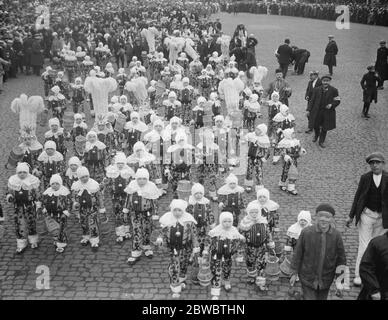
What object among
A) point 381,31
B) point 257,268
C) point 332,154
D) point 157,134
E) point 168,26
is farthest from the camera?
point 381,31

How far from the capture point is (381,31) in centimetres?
3822

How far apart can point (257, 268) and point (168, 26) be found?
91.7 ft

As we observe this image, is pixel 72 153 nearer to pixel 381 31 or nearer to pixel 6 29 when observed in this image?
pixel 6 29

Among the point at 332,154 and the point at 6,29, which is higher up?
the point at 6,29

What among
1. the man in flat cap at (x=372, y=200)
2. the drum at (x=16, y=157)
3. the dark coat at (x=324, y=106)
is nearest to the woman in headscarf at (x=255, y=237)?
the man in flat cap at (x=372, y=200)

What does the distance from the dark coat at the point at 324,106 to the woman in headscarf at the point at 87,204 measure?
25.2ft

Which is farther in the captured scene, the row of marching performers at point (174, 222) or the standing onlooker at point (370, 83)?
the standing onlooker at point (370, 83)

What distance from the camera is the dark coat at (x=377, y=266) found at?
18.9ft

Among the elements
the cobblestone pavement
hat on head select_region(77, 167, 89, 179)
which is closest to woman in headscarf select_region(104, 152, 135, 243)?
the cobblestone pavement

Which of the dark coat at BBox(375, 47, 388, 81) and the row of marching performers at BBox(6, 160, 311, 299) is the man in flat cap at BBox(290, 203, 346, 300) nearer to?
A: the row of marching performers at BBox(6, 160, 311, 299)

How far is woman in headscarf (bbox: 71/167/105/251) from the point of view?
367 inches

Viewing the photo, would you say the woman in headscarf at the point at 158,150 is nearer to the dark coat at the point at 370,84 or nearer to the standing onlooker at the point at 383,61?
the dark coat at the point at 370,84

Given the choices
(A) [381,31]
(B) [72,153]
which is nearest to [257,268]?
(B) [72,153]

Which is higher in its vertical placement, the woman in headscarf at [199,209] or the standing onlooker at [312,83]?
the standing onlooker at [312,83]
